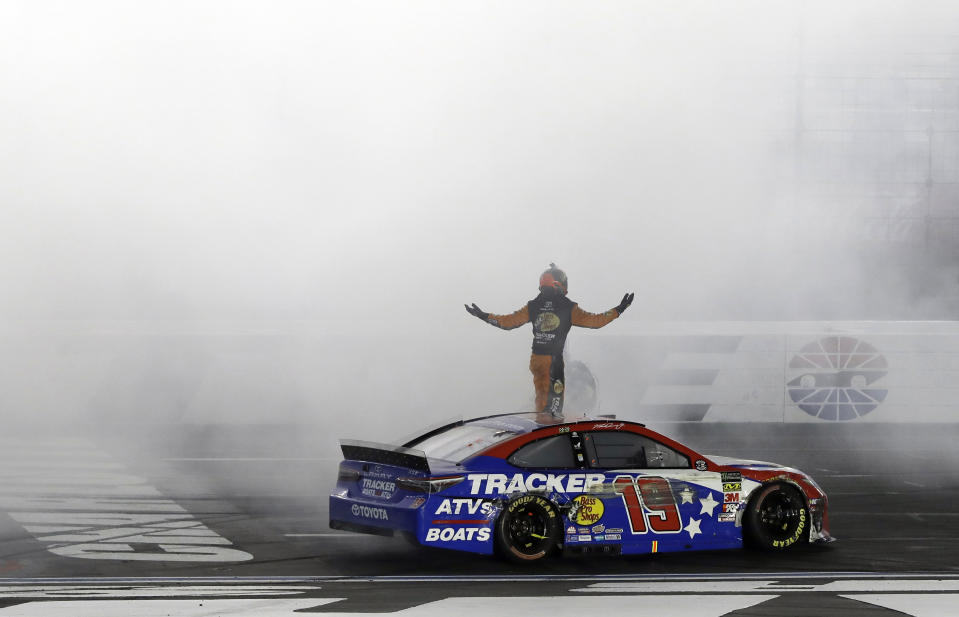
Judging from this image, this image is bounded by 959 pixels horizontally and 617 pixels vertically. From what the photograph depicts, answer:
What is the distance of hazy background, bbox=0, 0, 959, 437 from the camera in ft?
40.5

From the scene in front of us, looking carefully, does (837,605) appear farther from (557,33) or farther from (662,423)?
(662,423)

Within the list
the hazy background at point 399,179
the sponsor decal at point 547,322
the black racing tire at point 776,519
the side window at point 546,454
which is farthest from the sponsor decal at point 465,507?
the hazy background at point 399,179

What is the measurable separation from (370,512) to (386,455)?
320mm

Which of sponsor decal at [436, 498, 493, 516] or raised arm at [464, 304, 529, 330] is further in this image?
raised arm at [464, 304, 529, 330]

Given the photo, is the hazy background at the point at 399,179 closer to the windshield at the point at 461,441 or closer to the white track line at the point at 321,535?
the white track line at the point at 321,535

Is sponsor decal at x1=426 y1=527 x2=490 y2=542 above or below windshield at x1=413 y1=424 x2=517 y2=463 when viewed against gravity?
below

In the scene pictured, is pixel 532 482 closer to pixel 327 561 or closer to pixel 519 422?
pixel 519 422

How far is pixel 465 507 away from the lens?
710 centimetres

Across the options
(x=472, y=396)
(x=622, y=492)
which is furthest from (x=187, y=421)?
(x=622, y=492)

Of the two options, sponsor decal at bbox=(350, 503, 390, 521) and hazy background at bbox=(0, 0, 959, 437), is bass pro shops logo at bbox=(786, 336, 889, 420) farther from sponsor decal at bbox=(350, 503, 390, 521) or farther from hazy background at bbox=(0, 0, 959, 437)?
sponsor decal at bbox=(350, 503, 390, 521)

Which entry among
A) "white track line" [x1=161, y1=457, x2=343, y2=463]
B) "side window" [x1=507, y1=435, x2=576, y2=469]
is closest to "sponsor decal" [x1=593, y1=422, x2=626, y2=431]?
"side window" [x1=507, y1=435, x2=576, y2=469]

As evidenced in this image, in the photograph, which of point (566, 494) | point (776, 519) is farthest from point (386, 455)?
point (776, 519)

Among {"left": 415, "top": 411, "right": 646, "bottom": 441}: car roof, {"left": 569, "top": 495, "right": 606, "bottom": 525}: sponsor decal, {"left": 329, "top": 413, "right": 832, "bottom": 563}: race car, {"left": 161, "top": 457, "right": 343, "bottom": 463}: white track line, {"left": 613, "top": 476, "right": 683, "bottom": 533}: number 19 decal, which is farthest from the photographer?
{"left": 161, "top": 457, "right": 343, "bottom": 463}: white track line

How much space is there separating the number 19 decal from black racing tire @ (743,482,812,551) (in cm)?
50
